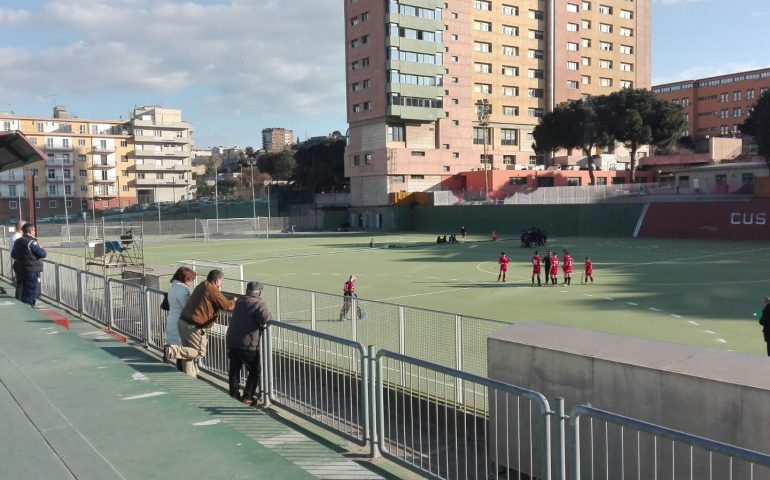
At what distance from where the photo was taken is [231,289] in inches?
655

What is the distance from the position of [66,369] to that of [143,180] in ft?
370

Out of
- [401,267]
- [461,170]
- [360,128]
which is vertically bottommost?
[401,267]

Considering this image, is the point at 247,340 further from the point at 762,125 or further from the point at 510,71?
the point at 510,71

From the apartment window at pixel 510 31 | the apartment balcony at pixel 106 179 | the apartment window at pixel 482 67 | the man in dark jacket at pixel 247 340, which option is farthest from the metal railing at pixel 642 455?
the apartment balcony at pixel 106 179

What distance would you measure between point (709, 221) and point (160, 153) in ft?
303

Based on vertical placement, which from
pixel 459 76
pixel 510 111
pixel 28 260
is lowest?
pixel 28 260

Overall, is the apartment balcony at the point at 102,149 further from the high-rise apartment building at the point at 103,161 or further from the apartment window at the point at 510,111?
the apartment window at the point at 510,111

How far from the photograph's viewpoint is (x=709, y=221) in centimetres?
5006

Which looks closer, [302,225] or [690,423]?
[690,423]

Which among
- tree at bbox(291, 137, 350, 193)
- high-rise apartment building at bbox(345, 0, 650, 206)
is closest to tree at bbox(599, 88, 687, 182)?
high-rise apartment building at bbox(345, 0, 650, 206)

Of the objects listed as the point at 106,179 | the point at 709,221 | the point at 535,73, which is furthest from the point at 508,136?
the point at 106,179

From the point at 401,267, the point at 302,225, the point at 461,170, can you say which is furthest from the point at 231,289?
the point at 461,170

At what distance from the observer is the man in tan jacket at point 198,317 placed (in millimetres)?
9023

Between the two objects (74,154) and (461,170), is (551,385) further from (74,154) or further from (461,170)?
(74,154)
